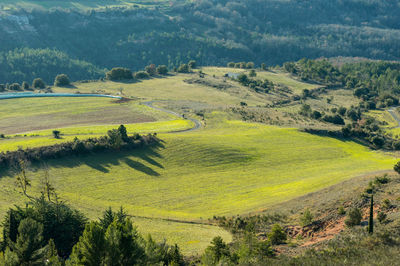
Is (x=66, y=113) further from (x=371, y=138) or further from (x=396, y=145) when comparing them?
(x=396, y=145)

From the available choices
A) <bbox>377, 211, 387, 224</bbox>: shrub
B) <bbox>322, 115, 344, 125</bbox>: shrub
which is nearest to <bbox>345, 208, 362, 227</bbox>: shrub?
<bbox>377, 211, 387, 224</bbox>: shrub

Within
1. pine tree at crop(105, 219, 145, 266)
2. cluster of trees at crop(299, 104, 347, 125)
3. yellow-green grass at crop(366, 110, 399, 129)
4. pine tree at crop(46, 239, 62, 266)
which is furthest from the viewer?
yellow-green grass at crop(366, 110, 399, 129)

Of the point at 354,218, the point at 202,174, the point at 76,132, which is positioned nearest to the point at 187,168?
the point at 202,174

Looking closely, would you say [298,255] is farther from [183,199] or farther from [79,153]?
[79,153]

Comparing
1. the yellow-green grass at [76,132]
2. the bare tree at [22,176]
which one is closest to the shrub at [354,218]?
the bare tree at [22,176]

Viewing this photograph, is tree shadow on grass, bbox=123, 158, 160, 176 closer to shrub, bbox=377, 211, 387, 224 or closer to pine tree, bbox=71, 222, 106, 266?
pine tree, bbox=71, 222, 106, 266
